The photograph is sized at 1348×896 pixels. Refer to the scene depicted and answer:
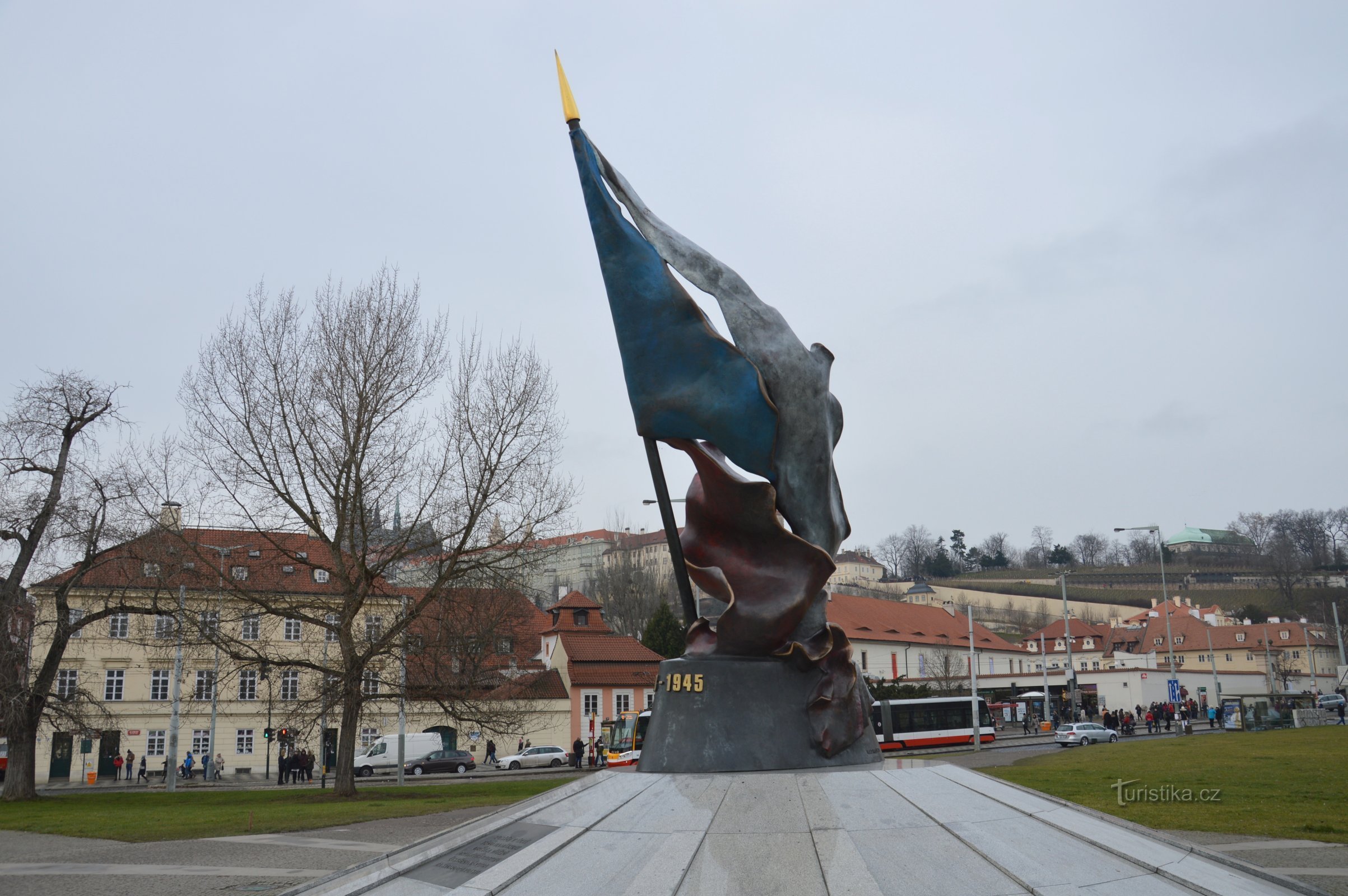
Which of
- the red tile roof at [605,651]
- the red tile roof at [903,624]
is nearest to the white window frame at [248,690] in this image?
the red tile roof at [605,651]

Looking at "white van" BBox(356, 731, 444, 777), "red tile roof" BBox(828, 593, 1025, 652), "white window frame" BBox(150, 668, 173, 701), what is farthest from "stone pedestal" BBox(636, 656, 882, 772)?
"red tile roof" BBox(828, 593, 1025, 652)

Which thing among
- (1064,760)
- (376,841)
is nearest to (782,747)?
(376,841)

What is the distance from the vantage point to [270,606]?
946 inches

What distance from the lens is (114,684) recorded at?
148 feet

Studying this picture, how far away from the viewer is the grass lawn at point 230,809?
60.5 feet

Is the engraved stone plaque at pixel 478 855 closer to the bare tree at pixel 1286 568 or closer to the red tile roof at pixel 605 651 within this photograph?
the red tile roof at pixel 605 651

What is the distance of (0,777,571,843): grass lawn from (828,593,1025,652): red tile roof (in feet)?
152

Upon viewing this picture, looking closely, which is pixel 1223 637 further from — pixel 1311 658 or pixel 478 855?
pixel 478 855

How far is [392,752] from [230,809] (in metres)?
19.8

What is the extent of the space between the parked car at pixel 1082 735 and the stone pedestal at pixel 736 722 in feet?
110

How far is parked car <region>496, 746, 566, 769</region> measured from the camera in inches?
1656

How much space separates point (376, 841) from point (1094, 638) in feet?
288

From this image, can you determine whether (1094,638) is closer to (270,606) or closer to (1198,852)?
(270,606)

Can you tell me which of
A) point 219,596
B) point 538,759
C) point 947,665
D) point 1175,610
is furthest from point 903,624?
point 219,596
